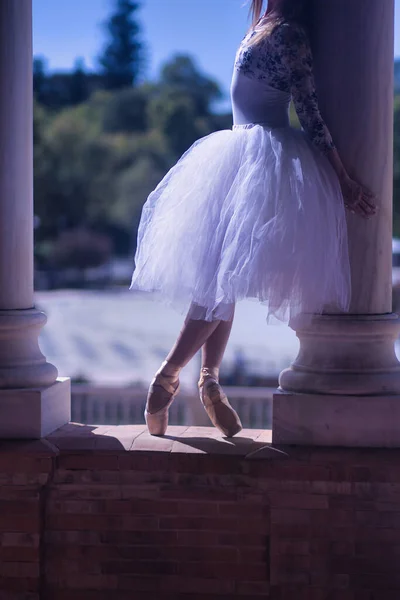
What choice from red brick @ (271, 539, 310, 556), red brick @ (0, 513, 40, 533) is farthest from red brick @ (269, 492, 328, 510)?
red brick @ (0, 513, 40, 533)

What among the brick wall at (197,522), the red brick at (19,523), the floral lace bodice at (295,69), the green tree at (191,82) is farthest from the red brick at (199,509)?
the green tree at (191,82)

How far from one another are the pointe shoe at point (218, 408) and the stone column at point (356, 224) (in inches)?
7.9

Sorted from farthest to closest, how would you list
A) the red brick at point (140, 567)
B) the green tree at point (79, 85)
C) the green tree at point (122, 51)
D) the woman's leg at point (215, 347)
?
the green tree at point (122, 51) < the green tree at point (79, 85) < the woman's leg at point (215, 347) < the red brick at point (140, 567)

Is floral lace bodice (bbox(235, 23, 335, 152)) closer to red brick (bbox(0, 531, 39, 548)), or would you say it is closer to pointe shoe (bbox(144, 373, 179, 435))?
pointe shoe (bbox(144, 373, 179, 435))

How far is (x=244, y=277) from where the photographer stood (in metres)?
2.90

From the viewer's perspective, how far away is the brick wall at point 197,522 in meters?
2.94

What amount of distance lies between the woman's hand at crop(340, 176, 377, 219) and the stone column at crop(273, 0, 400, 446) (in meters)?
0.03

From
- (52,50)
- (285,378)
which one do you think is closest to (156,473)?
(285,378)

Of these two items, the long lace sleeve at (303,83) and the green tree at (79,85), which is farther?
the green tree at (79,85)

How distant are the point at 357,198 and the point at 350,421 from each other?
0.77 meters

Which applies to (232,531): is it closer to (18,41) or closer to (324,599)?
(324,599)

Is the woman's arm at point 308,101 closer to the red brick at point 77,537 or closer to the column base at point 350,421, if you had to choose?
the column base at point 350,421

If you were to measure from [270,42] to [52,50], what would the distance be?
72467 millimetres

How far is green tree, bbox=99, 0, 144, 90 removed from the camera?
2611 inches
